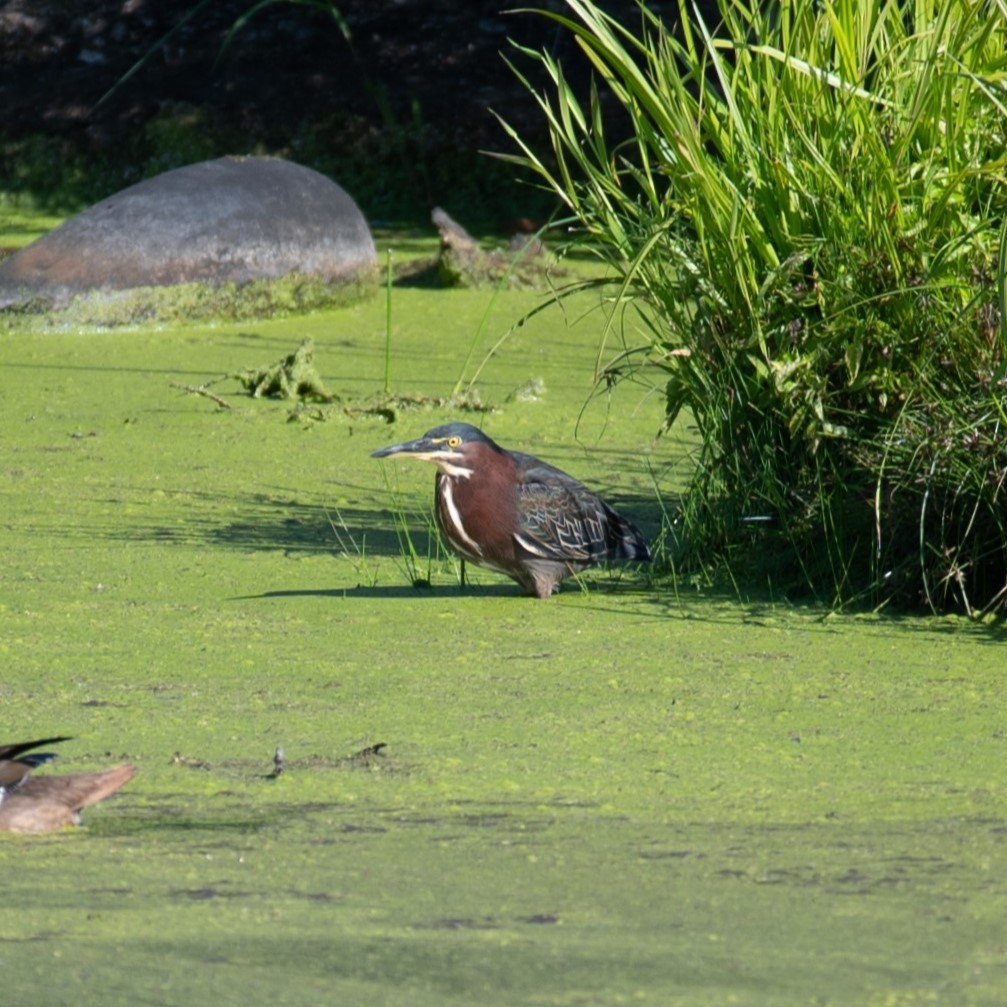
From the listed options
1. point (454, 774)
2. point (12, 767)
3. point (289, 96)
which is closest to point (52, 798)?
point (12, 767)

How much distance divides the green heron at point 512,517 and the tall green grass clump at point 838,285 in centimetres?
22

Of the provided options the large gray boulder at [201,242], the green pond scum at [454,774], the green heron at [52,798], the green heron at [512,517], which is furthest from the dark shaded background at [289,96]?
the green heron at [52,798]

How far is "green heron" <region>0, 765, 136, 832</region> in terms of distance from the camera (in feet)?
8.90

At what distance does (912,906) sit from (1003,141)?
205 centimetres

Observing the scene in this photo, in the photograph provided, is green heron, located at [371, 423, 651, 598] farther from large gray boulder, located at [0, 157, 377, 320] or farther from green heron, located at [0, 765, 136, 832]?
large gray boulder, located at [0, 157, 377, 320]

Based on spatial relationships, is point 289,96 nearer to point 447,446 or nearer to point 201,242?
point 201,242

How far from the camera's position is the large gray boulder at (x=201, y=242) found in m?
8.38

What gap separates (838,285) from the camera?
416cm

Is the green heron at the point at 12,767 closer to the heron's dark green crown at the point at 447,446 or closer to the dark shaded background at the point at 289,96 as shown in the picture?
the heron's dark green crown at the point at 447,446

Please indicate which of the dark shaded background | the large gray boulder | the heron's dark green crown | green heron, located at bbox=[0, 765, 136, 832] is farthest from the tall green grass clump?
the dark shaded background

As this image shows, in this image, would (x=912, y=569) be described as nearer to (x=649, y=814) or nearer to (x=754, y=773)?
(x=754, y=773)

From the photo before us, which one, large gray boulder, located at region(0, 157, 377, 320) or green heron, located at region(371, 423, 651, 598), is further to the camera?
large gray boulder, located at region(0, 157, 377, 320)

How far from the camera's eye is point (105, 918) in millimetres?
2391

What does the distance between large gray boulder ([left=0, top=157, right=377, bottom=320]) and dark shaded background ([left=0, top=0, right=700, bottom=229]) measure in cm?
196
